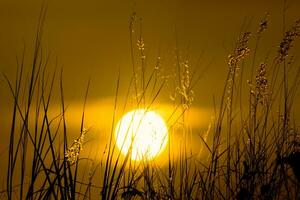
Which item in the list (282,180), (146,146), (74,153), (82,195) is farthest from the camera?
(146,146)

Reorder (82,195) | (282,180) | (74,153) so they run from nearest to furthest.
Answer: (74,153), (82,195), (282,180)

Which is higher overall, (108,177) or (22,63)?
(22,63)

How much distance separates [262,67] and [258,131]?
0.88 feet

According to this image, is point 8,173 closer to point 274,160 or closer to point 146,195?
point 146,195

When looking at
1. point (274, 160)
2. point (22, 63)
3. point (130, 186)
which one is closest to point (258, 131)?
point (274, 160)

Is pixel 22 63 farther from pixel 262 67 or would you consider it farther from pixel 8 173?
pixel 262 67

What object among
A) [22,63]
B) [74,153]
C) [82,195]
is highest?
[22,63]

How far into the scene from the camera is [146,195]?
2059mm

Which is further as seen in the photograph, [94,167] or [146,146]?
[146,146]

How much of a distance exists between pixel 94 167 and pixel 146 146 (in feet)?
0.85

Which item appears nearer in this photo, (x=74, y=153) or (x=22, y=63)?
(x=74, y=153)

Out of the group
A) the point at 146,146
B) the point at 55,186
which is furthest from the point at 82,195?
the point at 146,146

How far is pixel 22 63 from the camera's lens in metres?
1.95

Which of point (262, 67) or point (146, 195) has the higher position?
point (262, 67)
